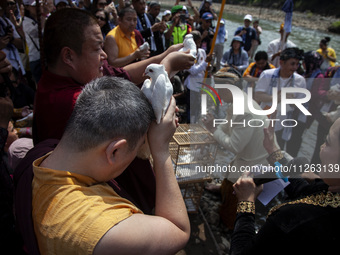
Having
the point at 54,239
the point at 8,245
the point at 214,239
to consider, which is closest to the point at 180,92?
the point at 214,239

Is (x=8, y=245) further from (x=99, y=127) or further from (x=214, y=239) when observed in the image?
(x=214, y=239)

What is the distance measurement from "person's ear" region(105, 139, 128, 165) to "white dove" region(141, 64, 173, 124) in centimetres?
21

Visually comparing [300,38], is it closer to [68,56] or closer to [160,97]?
[68,56]

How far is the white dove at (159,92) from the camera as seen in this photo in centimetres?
104

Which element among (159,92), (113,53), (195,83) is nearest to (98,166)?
(159,92)

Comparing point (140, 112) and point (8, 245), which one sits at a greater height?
point (140, 112)

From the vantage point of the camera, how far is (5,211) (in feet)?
4.72

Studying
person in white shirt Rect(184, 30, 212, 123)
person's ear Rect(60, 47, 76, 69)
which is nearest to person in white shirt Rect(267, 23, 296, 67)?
person in white shirt Rect(184, 30, 212, 123)

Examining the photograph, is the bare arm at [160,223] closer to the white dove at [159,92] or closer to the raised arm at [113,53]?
the white dove at [159,92]

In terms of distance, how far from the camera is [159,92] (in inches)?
41.1

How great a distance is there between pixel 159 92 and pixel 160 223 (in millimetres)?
527

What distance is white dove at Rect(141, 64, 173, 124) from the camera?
104 cm

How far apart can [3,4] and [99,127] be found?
3618mm

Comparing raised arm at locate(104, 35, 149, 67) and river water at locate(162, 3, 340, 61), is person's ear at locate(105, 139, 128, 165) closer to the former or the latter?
raised arm at locate(104, 35, 149, 67)
